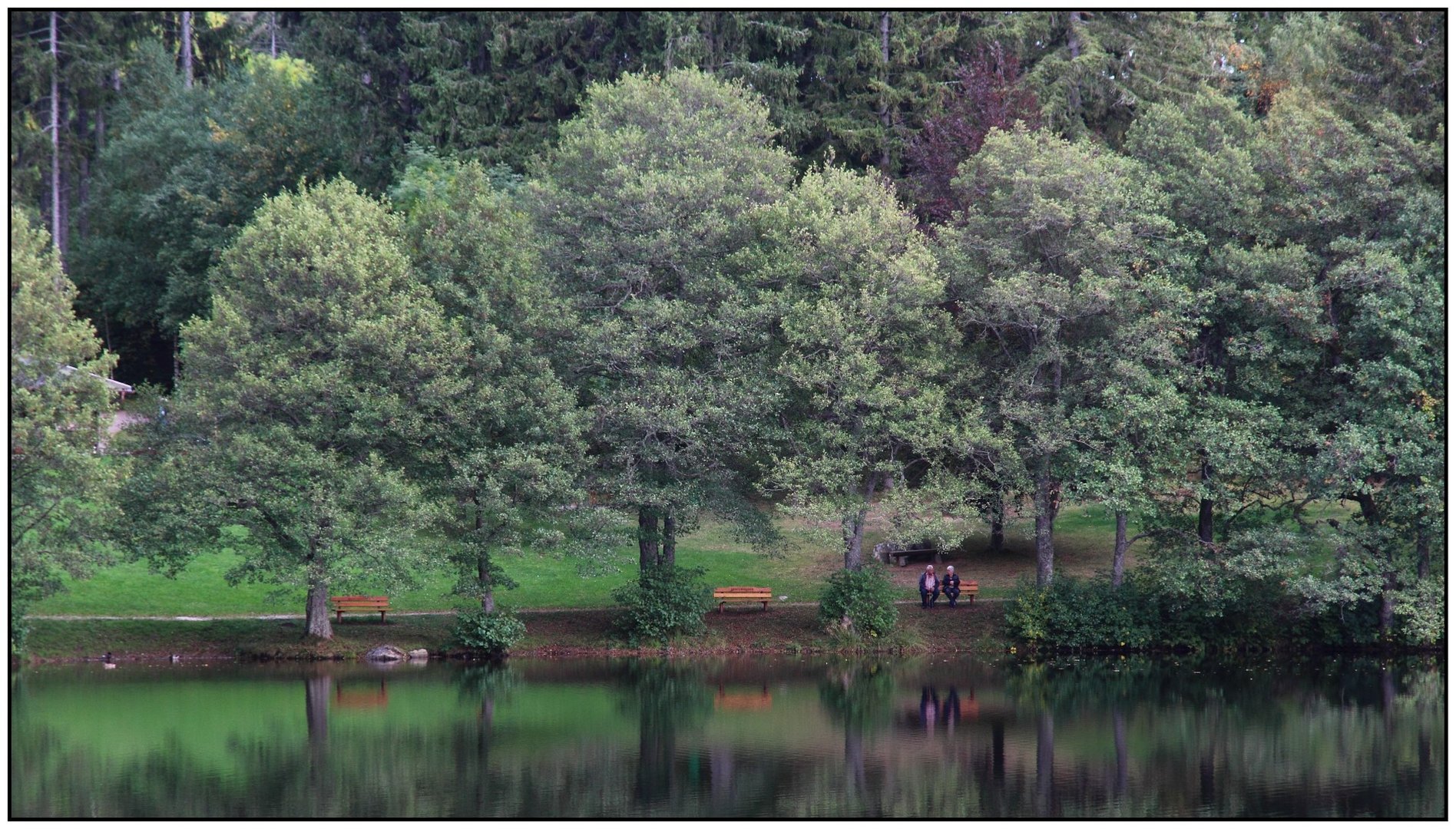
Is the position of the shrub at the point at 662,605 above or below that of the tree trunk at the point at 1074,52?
below

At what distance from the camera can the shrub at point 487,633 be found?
35.8 metres

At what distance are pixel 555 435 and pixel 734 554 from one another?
409 inches

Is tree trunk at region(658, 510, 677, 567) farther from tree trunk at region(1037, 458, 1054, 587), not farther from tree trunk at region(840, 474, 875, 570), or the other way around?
tree trunk at region(1037, 458, 1054, 587)

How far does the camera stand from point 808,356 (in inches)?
1454

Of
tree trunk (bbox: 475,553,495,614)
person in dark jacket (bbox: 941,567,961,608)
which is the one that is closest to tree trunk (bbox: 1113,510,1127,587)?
person in dark jacket (bbox: 941,567,961,608)

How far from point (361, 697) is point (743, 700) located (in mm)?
8087

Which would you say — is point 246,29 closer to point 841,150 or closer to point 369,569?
point 841,150

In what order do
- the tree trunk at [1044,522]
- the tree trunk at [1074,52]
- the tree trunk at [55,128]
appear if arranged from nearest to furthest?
the tree trunk at [1044,522], the tree trunk at [1074,52], the tree trunk at [55,128]

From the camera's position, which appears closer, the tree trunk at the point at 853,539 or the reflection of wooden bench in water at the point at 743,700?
the reflection of wooden bench in water at the point at 743,700

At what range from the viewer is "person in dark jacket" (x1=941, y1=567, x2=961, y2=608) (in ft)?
126

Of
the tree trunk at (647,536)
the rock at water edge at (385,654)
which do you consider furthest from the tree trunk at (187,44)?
the rock at water edge at (385,654)

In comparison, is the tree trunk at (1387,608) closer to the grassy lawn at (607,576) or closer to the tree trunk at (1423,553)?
the tree trunk at (1423,553)

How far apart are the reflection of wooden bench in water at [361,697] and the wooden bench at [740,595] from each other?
34.1 feet

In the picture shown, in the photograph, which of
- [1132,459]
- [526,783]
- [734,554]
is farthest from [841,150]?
[526,783]
